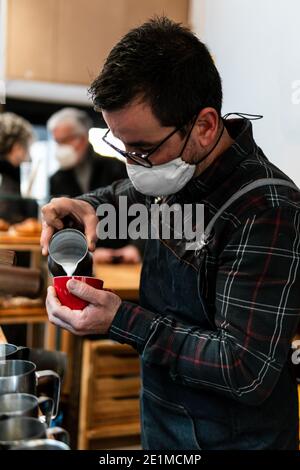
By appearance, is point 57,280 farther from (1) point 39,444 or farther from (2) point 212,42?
(2) point 212,42

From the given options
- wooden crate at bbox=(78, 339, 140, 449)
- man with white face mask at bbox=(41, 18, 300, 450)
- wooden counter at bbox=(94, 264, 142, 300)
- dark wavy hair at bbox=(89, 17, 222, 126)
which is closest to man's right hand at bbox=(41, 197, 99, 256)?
man with white face mask at bbox=(41, 18, 300, 450)

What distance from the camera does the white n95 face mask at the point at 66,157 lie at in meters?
1.60

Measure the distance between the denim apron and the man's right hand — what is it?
12cm

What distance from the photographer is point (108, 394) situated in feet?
6.10

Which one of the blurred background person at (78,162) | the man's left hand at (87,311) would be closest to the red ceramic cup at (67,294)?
the man's left hand at (87,311)

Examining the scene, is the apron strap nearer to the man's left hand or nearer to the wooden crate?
the man's left hand

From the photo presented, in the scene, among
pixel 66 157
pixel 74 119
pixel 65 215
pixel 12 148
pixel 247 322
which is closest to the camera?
pixel 247 322

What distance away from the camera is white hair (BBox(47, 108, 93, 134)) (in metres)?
1.63

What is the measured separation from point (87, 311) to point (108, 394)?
123 centimetres

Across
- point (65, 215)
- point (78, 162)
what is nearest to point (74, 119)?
point (78, 162)

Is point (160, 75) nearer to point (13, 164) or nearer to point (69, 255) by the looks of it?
point (69, 255)

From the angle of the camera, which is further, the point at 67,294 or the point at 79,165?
the point at 79,165

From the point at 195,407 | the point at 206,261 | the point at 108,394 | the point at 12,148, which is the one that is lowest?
the point at 108,394
